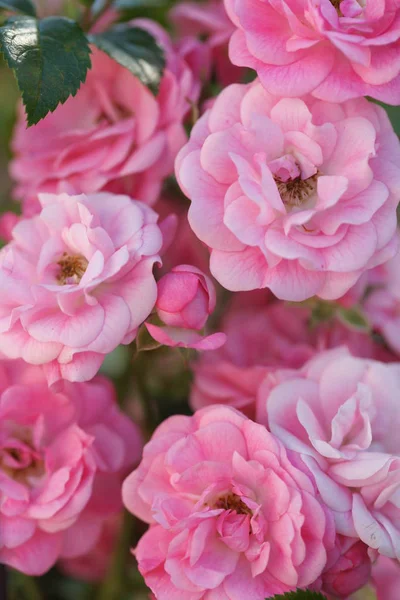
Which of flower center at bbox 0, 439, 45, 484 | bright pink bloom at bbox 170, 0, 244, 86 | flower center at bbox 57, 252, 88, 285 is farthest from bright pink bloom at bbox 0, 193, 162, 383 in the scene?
bright pink bloom at bbox 170, 0, 244, 86

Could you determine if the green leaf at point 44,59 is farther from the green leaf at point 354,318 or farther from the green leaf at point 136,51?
the green leaf at point 354,318

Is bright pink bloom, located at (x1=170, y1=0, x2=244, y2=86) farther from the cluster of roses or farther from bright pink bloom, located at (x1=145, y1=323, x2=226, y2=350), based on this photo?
bright pink bloom, located at (x1=145, y1=323, x2=226, y2=350)

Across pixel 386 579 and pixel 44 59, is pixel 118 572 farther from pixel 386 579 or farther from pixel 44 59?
pixel 44 59

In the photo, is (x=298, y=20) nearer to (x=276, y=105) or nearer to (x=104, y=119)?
(x=276, y=105)

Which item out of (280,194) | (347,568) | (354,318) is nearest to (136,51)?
(280,194)

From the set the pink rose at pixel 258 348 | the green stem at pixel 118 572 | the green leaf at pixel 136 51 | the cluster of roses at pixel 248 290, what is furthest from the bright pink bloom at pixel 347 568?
the green leaf at pixel 136 51

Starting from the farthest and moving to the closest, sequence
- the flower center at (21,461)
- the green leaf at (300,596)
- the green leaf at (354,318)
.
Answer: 1. the green leaf at (354,318)
2. the flower center at (21,461)
3. the green leaf at (300,596)
